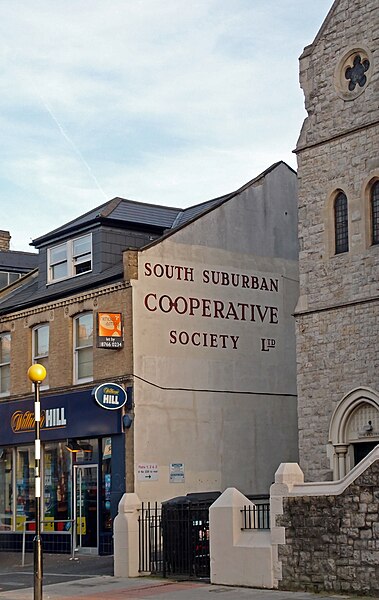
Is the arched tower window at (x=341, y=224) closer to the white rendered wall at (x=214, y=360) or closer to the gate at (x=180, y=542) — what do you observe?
the white rendered wall at (x=214, y=360)

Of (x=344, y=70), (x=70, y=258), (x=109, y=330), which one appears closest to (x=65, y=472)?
(x=109, y=330)

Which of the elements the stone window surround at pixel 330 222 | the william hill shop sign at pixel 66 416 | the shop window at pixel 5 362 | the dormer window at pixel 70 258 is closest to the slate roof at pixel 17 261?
the shop window at pixel 5 362

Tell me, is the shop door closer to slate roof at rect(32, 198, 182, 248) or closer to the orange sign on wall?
the orange sign on wall

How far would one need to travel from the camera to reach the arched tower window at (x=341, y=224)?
24.2m

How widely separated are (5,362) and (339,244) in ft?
40.2

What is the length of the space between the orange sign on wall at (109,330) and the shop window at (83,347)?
182 cm

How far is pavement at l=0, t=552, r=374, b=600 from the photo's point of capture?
17594mm

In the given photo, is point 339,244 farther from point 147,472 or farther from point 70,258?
point 70,258

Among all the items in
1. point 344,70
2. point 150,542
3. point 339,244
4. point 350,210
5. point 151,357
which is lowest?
point 150,542

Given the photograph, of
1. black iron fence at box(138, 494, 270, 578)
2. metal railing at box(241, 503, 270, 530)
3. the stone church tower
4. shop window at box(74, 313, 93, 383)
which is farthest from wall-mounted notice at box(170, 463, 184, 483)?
metal railing at box(241, 503, 270, 530)

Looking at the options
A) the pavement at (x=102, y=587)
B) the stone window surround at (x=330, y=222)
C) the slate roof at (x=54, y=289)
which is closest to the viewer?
the pavement at (x=102, y=587)

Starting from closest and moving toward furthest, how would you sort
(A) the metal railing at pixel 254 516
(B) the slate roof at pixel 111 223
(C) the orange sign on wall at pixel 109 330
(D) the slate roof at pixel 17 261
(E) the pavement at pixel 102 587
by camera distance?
(E) the pavement at pixel 102 587
(A) the metal railing at pixel 254 516
(C) the orange sign on wall at pixel 109 330
(B) the slate roof at pixel 111 223
(D) the slate roof at pixel 17 261

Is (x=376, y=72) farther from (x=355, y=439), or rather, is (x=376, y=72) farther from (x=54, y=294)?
(x=54, y=294)

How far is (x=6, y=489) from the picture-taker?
31266mm
